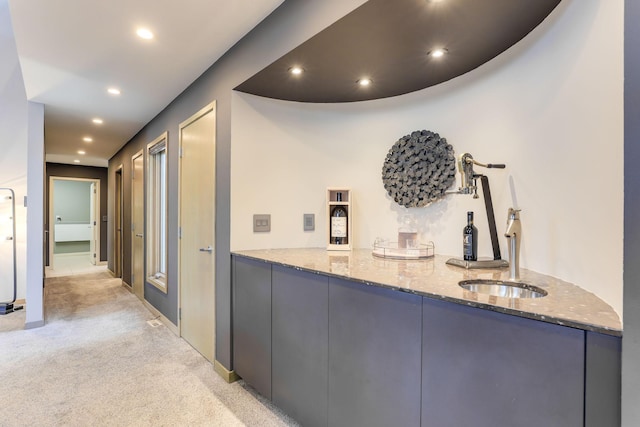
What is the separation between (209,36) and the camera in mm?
2170

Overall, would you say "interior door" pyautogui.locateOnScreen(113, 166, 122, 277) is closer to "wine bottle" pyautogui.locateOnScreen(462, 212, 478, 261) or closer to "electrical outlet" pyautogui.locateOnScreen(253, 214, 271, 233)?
"electrical outlet" pyautogui.locateOnScreen(253, 214, 271, 233)

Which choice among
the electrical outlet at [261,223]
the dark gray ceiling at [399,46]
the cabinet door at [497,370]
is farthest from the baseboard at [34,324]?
the cabinet door at [497,370]

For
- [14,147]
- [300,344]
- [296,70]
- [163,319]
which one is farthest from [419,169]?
[14,147]

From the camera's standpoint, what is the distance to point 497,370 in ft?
3.17

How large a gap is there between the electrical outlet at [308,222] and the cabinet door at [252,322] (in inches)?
23.5

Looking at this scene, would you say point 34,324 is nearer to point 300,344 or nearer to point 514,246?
point 300,344

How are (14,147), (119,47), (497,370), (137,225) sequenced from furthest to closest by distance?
Answer: 1. (137,225)
2. (14,147)
3. (119,47)
4. (497,370)

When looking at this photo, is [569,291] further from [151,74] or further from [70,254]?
[70,254]

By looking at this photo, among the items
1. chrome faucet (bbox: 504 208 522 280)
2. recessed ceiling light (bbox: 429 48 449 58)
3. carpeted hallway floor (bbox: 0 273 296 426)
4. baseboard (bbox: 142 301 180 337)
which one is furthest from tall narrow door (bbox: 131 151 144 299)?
chrome faucet (bbox: 504 208 522 280)

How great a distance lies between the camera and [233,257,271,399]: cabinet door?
198 centimetres

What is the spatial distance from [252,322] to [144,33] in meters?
1.97

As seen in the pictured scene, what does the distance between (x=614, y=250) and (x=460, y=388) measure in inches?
25.7

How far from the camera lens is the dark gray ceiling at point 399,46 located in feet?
4.53

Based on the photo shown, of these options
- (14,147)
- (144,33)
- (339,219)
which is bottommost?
(339,219)
